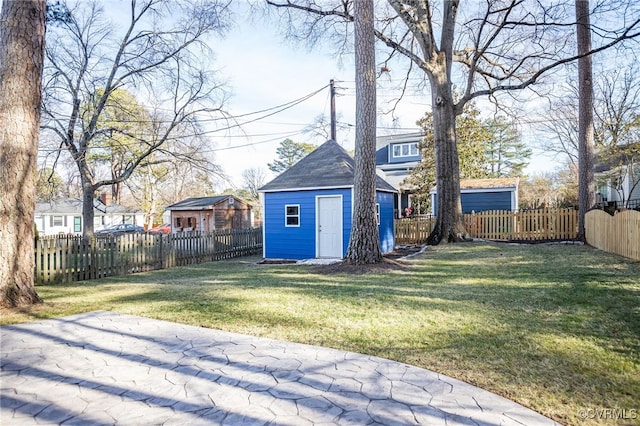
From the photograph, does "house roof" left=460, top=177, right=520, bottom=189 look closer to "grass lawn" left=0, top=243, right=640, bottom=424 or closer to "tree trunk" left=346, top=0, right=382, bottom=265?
"grass lawn" left=0, top=243, right=640, bottom=424

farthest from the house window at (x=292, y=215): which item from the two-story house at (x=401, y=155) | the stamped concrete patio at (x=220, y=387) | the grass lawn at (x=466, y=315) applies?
the two-story house at (x=401, y=155)

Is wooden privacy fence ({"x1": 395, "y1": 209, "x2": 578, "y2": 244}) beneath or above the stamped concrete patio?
above

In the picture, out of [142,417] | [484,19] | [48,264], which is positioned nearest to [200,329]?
[142,417]

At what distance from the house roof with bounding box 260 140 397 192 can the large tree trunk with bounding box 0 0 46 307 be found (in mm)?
8344

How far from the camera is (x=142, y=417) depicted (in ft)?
8.24

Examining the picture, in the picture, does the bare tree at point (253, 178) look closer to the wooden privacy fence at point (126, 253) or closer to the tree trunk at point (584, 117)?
the wooden privacy fence at point (126, 253)

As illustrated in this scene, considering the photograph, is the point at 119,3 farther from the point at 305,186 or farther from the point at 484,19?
the point at 484,19

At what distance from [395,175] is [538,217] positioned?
15.1 metres


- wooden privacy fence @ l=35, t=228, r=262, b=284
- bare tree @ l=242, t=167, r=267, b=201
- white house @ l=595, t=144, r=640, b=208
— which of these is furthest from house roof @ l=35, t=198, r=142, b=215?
white house @ l=595, t=144, r=640, b=208

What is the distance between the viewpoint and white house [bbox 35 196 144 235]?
34281 mm

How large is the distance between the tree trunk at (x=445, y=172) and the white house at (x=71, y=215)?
28.2 metres

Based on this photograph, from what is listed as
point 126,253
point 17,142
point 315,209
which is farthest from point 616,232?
point 126,253

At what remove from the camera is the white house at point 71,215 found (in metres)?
34.3

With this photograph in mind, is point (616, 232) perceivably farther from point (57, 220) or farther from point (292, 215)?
point (57, 220)
